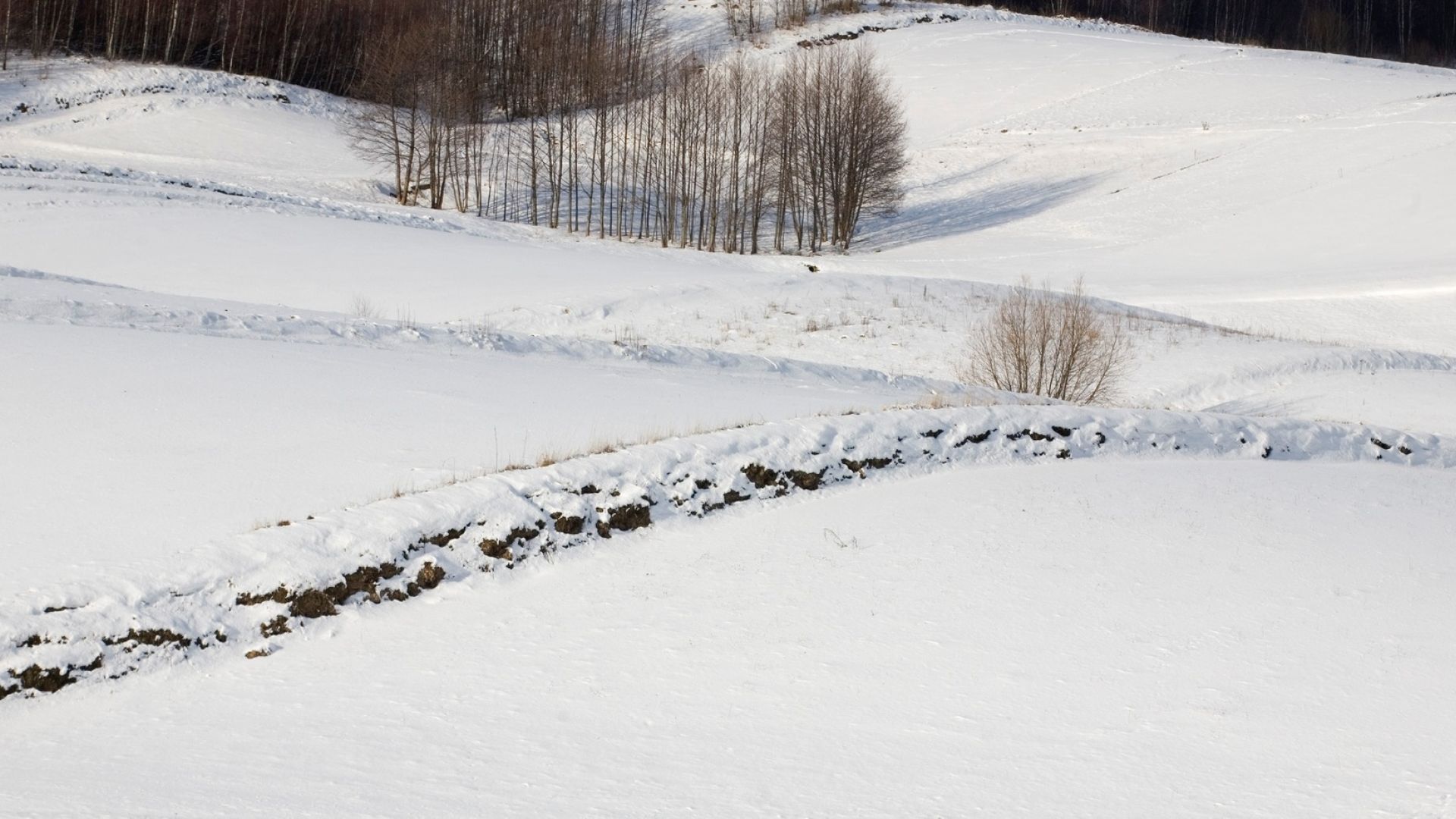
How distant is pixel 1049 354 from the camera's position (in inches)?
763

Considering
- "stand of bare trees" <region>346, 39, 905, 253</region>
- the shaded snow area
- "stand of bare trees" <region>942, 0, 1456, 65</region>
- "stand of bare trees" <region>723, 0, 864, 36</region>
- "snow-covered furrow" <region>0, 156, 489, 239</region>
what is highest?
"stand of bare trees" <region>942, 0, 1456, 65</region>

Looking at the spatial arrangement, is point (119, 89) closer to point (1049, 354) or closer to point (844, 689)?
point (1049, 354)

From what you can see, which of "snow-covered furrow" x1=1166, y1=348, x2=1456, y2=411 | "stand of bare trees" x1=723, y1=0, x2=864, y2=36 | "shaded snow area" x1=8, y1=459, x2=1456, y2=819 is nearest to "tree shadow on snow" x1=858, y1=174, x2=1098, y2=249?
"snow-covered furrow" x1=1166, y1=348, x2=1456, y2=411

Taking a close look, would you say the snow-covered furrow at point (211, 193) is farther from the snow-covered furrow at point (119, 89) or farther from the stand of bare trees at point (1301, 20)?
the stand of bare trees at point (1301, 20)

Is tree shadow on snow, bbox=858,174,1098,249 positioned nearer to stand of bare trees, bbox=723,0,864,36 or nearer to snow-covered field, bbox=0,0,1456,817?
snow-covered field, bbox=0,0,1456,817

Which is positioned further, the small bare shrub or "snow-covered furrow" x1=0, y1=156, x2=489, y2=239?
"snow-covered furrow" x1=0, y1=156, x2=489, y2=239

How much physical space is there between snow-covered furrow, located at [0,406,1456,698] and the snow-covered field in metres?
0.03

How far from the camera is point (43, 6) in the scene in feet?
205

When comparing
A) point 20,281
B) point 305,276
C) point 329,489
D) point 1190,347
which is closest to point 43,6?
A: point 305,276

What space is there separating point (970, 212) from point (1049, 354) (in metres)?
36.6

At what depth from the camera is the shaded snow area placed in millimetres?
6133

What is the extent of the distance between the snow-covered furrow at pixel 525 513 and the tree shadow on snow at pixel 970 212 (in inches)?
Answer: 1494

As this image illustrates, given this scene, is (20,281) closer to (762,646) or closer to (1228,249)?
(762,646)

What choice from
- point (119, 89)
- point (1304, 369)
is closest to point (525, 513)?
point (1304, 369)
